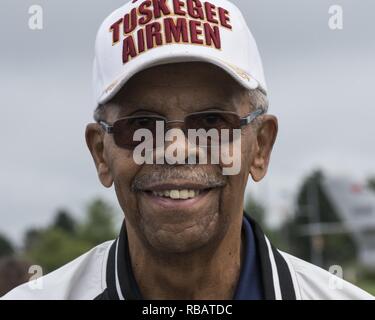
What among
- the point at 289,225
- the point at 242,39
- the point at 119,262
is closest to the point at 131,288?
the point at 119,262

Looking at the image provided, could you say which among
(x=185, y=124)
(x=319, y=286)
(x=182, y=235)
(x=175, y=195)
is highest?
(x=185, y=124)

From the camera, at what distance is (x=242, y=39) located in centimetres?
330

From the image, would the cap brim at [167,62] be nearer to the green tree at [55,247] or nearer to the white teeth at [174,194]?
the white teeth at [174,194]

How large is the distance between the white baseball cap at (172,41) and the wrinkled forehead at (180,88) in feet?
0.14

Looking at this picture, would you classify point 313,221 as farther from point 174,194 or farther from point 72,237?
point 174,194

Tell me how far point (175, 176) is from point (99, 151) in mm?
514

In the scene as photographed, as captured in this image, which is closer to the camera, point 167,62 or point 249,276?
point 167,62

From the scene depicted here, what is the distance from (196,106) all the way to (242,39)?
355mm

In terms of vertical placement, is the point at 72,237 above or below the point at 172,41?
below

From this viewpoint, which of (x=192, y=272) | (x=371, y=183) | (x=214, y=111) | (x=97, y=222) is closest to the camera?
(x=214, y=111)

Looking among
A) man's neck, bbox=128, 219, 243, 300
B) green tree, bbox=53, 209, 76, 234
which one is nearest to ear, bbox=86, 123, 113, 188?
man's neck, bbox=128, 219, 243, 300

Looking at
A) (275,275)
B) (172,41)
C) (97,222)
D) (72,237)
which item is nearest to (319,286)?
(275,275)

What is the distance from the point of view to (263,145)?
3.47 m
